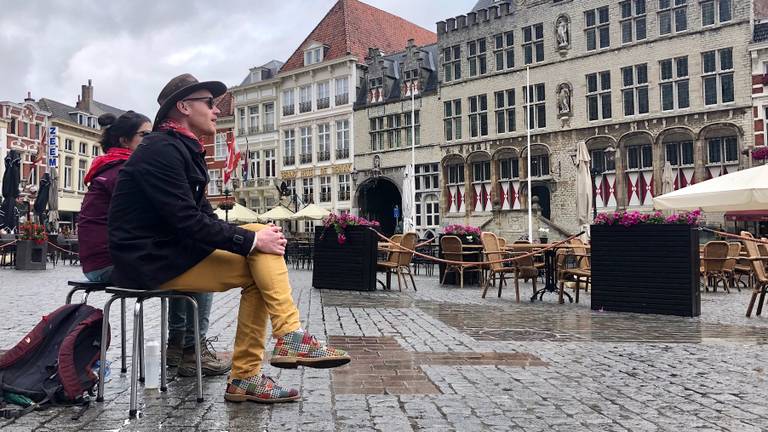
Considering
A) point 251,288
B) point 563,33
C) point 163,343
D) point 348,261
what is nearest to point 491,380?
point 251,288

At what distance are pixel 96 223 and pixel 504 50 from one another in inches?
1269

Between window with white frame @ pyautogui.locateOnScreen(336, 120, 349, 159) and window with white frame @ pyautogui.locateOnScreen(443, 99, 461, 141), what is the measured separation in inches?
292

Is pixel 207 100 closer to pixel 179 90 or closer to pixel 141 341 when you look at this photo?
pixel 179 90

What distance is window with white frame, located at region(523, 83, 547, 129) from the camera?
105ft

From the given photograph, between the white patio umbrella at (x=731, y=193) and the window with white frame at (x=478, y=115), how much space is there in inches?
905

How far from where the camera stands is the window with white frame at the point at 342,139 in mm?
40812

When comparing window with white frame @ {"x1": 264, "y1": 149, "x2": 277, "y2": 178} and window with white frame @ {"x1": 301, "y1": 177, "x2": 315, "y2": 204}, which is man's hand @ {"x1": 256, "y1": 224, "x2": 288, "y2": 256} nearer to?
window with white frame @ {"x1": 301, "y1": 177, "x2": 315, "y2": 204}

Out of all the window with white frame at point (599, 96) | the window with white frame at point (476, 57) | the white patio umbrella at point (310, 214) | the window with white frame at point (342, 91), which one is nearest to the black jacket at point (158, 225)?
the white patio umbrella at point (310, 214)

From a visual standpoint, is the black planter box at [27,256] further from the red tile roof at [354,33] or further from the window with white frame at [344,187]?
the red tile roof at [354,33]

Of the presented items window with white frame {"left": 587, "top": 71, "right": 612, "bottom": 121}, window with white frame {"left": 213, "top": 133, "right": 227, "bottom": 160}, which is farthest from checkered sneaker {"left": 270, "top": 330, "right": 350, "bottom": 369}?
window with white frame {"left": 213, "top": 133, "right": 227, "bottom": 160}

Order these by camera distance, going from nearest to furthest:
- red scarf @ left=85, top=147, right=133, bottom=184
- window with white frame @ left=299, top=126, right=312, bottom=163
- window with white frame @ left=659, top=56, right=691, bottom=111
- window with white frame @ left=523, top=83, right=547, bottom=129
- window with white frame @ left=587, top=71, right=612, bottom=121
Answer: red scarf @ left=85, top=147, right=133, bottom=184 < window with white frame @ left=659, top=56, right=691, bottom=111 < window with white frame @ left=587, top=71, right=612, bottom=121 < window with white frame @ left=523, top=83, right=547, bottom=129 < window with white frame @ left=299, top=126, right=312, bottom=163

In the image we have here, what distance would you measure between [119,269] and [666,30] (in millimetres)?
30026

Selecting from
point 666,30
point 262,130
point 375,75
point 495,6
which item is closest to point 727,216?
point 666,30

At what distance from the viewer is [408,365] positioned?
14.8 ft
